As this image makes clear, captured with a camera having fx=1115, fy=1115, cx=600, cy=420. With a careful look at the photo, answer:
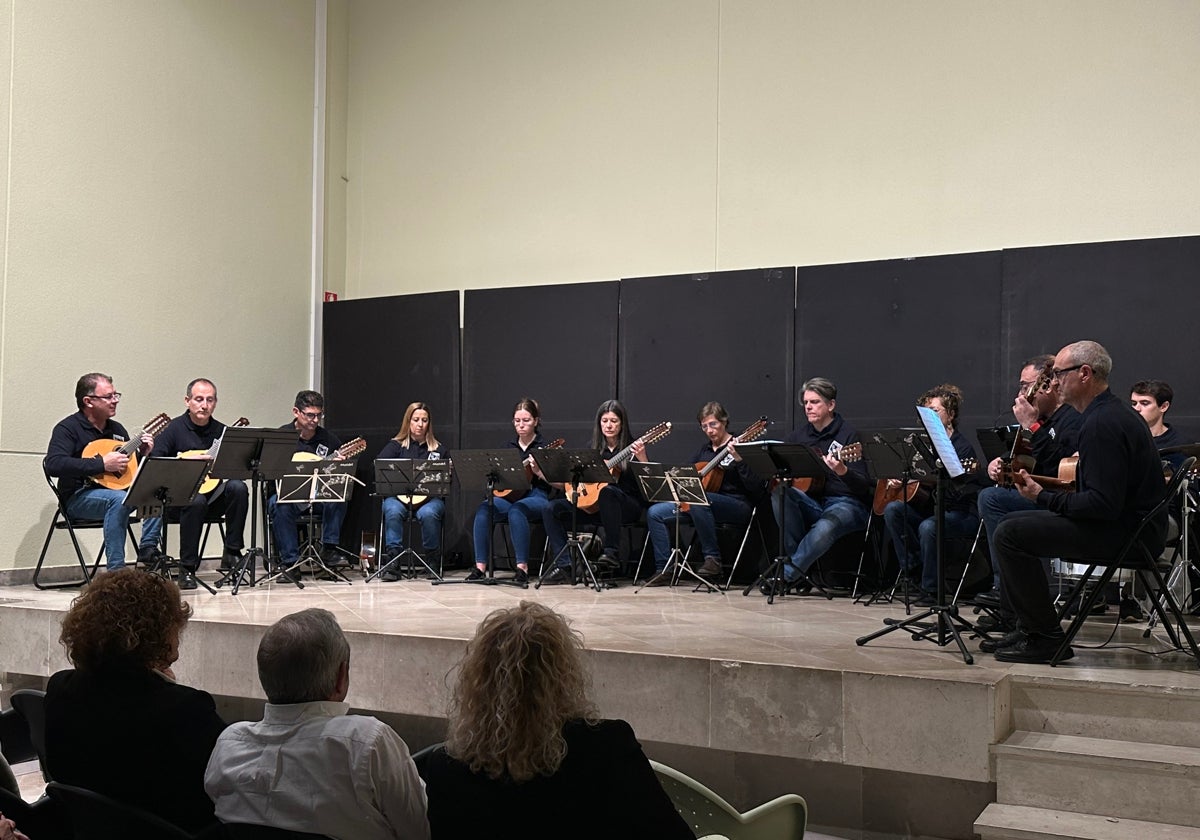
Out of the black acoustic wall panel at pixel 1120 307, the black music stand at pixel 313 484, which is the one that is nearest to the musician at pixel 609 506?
the black music stand at pixel 313 484

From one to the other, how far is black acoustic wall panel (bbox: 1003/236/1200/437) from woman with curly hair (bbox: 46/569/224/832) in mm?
5947

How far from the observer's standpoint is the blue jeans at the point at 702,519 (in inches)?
292

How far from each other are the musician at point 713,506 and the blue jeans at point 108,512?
10.8ft

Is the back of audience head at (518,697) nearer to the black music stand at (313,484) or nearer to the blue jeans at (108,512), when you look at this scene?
the blue jeans at (108,512)

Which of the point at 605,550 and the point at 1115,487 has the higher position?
the point at 1115,487

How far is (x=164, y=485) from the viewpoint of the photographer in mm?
6223

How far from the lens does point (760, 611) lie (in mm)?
6020

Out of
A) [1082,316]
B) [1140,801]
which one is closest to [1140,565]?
[1140,801]

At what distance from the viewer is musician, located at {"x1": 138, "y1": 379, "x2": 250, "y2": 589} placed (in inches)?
287

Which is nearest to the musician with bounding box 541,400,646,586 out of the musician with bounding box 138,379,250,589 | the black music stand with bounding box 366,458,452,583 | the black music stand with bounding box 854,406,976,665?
the black music stand with bounding box 366,458,452,583

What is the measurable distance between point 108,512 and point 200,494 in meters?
0.59

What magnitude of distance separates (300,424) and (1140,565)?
6.15 metres

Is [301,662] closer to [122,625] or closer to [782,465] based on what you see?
[122,625]

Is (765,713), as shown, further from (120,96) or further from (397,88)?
(397,88)
